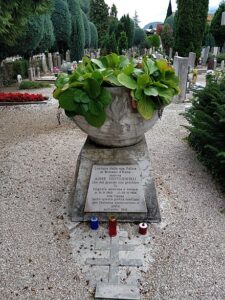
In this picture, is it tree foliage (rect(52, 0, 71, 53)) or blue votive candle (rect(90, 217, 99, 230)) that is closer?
blue votive candle (rect(90, 217, 99, 230))

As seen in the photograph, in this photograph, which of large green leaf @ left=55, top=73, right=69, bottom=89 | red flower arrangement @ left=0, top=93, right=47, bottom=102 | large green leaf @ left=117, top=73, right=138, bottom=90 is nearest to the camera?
large green leaf @ left=117, top=73, right=138, bottom=90

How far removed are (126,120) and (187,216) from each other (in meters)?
1.48

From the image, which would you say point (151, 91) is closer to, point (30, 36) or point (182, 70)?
point (182, 70)

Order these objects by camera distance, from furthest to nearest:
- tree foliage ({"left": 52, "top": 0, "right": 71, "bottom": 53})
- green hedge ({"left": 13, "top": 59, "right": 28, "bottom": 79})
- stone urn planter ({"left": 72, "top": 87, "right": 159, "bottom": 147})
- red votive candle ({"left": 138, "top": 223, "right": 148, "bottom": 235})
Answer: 1. tree foliage ({"left": 52, "top": 0, "right": 71, "bottom": 53})
2. green hedge ({"left": 13, "top": 59, "right": 28, "bottom": 79})
3. red votive candle ({"left": 138, "top": 223, "right": 148, "bottom": 235})
4. stone urn planter ({"left": 72, "top": 87, "right": 159, "bottom": 147})

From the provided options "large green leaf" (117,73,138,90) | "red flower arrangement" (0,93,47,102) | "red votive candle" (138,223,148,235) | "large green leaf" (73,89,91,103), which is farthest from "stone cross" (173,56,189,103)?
"large green leaf" (73,89,91,103)

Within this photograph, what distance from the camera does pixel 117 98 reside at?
2865mm

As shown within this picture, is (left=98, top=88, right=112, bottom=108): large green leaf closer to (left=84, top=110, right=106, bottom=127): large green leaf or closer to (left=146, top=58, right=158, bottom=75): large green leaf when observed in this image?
(left=84, top=110, right=106, bottom=127): large green leaf

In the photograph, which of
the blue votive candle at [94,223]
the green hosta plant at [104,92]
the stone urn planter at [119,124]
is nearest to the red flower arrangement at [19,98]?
the stone urn planter at [119,124]

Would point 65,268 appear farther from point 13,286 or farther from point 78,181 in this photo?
point 78,181

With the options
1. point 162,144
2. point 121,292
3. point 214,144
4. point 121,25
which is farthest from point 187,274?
point 121,25

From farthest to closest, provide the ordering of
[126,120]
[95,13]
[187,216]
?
1. [95,13]
2. [187,216]
3. [126,120]

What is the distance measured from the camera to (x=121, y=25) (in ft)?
107

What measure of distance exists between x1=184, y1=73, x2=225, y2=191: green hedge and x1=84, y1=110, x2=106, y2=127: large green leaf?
1884 millimetres

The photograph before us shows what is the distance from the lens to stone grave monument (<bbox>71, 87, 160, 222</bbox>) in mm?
3104
